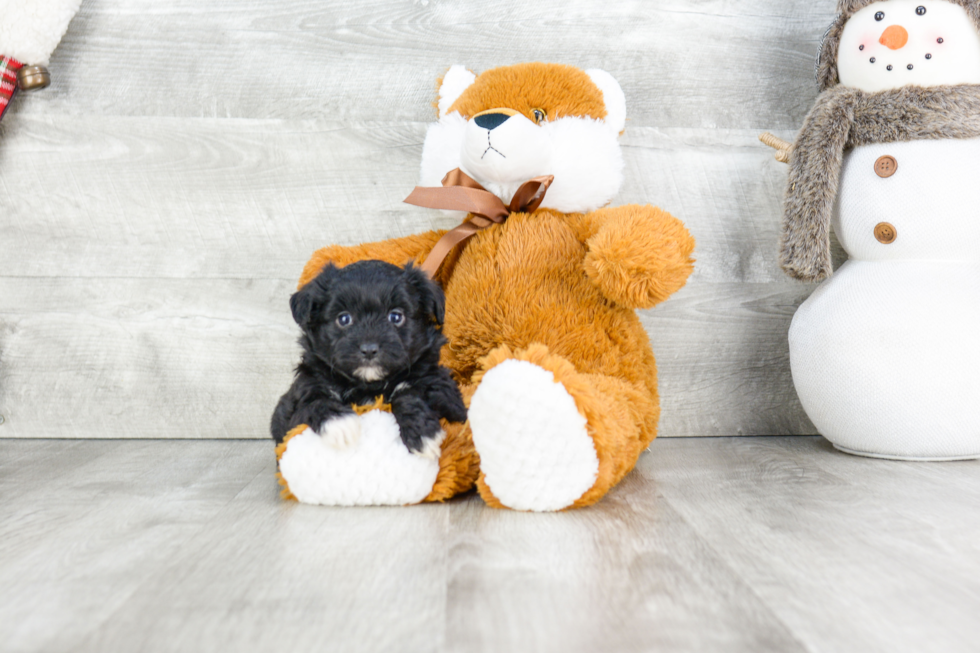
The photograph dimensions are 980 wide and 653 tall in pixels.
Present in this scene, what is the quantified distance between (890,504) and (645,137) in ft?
2.94

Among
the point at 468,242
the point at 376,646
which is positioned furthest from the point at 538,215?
the point at 376,646

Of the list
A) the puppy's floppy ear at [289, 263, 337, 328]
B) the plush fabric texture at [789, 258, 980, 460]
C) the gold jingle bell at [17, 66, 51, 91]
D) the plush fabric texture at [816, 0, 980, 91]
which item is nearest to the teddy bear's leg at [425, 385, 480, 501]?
the puppy's floppy ear at [289, 263, 337, 328]

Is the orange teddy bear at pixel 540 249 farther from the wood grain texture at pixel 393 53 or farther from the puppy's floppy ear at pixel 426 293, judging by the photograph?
the wood grain texture at pixel 393 53

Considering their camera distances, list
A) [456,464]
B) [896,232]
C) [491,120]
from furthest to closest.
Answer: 1. [896,232]
2. [491,120]
3. [456,464]

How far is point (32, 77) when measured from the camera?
143cm

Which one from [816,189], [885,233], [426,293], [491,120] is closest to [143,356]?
[426,293]

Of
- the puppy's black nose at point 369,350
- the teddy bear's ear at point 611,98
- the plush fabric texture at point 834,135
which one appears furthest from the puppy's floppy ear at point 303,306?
the plush fabric texture at point 834,135

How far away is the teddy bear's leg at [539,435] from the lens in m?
0.92

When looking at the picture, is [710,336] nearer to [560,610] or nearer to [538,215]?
[538,215]

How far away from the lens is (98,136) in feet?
4.92

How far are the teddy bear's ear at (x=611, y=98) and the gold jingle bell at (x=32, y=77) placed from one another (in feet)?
3.62

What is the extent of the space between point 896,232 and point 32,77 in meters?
1.71

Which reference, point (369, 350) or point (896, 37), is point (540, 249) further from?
point (896, 37)

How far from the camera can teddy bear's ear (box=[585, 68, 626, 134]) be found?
131 cm
